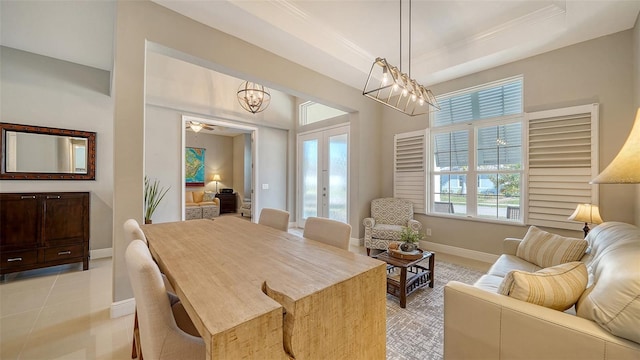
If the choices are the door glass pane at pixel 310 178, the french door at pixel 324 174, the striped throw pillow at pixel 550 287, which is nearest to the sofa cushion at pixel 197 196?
the french door at pixel 324 174

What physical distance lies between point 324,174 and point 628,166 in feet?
14.9

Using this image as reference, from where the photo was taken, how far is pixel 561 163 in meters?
3.02

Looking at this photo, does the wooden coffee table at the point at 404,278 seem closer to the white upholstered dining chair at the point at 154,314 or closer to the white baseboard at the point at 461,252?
the white baseboard at the point at 461,252

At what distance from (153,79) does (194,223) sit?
3.40 metres

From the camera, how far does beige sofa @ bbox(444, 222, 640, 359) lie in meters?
0.92

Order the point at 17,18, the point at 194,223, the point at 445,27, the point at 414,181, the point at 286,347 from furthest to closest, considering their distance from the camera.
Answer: the point at 414,181 → the point at 445,27 → the point at 17,18 → the point at 194,223 → the point at 286,347

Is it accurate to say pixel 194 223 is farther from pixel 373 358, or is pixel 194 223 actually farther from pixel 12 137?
pixel 12 137

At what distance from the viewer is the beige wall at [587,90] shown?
266cm

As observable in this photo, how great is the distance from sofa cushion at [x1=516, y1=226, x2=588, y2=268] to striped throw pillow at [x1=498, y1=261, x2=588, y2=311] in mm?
976

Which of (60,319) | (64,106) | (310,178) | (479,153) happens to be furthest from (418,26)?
(64,106)

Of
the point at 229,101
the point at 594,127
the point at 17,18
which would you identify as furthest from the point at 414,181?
the point at 17,18

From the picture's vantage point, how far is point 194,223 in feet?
6.50

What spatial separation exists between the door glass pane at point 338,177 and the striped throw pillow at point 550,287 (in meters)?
3.83

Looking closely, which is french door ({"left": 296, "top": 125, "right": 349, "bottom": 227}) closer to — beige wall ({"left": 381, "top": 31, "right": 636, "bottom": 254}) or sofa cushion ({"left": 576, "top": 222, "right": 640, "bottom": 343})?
beige wall ({"left": 381, "top": 31, "right": 636, "bottom": 254})
